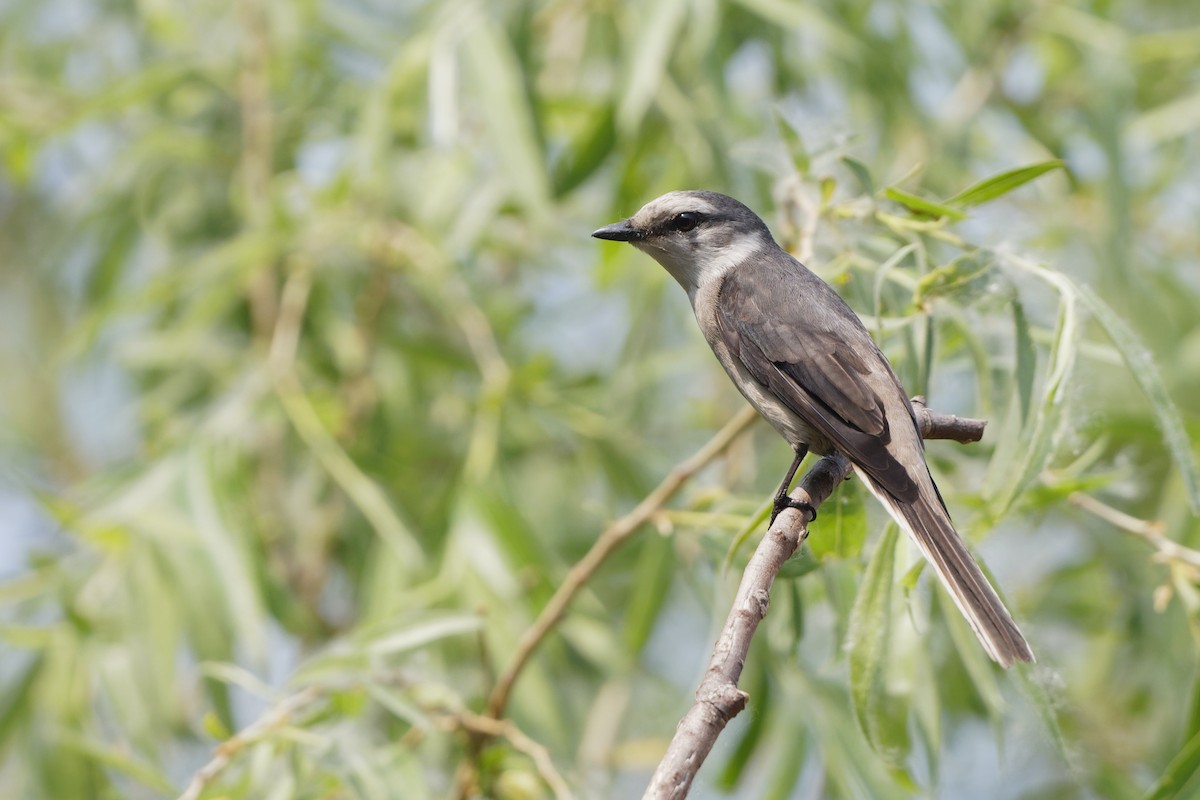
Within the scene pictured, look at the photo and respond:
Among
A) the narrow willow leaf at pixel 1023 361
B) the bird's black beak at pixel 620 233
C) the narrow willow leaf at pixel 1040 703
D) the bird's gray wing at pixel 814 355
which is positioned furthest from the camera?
the bird's black beak at pixel 620 233

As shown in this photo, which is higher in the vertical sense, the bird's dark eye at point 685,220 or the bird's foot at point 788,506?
the bird's dark eye at point 685,220

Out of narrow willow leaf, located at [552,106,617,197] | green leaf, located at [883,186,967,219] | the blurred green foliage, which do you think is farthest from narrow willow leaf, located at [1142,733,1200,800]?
narrow willow leaf, located at [552,106,617,197]

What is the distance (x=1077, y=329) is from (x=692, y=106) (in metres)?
1.82

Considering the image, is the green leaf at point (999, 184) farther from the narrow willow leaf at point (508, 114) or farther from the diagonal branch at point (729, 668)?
the narrow willow leaf at point (508, 114)

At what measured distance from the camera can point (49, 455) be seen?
211 inches

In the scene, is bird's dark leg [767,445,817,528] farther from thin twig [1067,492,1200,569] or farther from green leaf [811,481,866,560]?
thin twig [1067,492,1200,569]

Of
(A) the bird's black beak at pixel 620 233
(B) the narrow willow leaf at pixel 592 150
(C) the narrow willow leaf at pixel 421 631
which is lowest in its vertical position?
(C) the narrow willow leaf at pixel 421 631

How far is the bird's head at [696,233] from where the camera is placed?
261 cm

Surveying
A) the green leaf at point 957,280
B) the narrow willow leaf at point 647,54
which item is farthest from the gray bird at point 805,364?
the narrow willow leaf at point 647,54

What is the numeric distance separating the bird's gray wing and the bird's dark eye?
160 millimetres

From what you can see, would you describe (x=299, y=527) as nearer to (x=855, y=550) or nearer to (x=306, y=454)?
(x=306, y=454)

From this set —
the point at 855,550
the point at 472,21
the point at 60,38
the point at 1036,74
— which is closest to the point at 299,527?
the point at 472,21

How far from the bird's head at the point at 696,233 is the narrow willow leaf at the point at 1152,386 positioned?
0.87m

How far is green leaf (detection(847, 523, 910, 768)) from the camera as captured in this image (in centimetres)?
184
